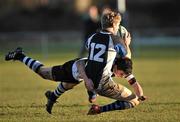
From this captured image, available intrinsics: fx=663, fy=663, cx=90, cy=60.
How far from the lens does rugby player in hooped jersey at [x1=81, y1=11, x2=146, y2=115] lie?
32.6 feet

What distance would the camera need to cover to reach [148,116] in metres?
10.8

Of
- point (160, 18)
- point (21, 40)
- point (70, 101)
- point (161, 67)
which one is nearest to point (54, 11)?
point (160, 18)

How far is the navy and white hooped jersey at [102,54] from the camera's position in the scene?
9.95 metres

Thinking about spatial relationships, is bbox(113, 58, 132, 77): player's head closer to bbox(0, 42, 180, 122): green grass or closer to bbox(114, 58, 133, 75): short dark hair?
bbox(114, 58, 133, 75): short dark hair

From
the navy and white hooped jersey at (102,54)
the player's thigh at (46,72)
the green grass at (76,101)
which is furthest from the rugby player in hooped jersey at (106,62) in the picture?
the player's thigh at (46,72)

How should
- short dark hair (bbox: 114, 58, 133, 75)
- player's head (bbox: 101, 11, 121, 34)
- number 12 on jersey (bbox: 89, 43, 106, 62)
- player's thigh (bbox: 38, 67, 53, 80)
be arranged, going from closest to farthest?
player's head (bbox: 101, 11, 121, 34) < number 12 on jersey (bbox: 89, 43, 106, 62) < short dark hair (bbox: 114, 58, 133, 75) < player's thigh (bbox: 38, 67, 53, 80)

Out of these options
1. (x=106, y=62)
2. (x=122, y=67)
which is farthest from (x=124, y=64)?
(x=106, y=62)

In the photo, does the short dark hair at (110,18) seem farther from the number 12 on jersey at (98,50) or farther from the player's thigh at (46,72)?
the player's thigh at (46,72)

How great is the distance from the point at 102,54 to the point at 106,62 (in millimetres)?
136

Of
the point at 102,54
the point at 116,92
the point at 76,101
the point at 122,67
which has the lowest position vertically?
the point at 116,92

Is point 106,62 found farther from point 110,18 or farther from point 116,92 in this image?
point 110,18

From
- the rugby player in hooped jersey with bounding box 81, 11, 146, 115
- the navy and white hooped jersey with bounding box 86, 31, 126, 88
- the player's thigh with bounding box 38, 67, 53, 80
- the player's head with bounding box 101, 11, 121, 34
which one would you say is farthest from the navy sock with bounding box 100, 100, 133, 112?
the player's thigh with bounding box 38, 67, 53, 80

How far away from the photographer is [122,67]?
1023 centimetres

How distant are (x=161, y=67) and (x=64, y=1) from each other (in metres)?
36.6
